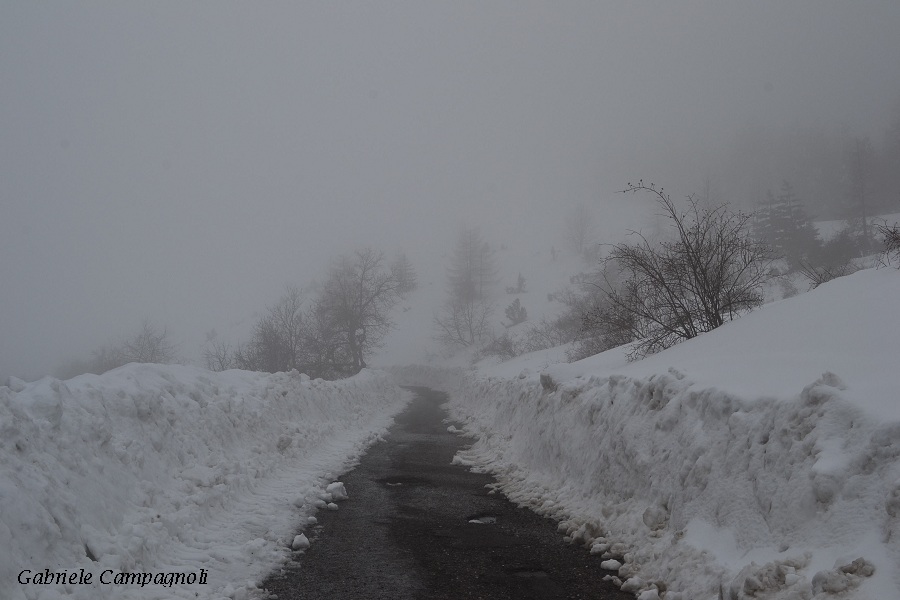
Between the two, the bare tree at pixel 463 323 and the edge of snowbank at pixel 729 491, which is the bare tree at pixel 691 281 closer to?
the edge of snowbank at pixel 729 491

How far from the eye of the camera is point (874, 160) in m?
56.5

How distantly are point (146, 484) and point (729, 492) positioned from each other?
6.43 m

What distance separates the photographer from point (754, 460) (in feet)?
14.5

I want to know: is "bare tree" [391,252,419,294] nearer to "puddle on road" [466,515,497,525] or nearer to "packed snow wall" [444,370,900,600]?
"puddle on road" [466,515,497,525]

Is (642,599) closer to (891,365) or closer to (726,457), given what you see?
(726,457)

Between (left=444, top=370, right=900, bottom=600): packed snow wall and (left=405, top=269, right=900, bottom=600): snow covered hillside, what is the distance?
1 cm

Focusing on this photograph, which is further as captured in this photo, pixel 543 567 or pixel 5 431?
pixel 543 567

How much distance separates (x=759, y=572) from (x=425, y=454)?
372 inches

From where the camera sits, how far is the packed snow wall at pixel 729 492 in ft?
11.1

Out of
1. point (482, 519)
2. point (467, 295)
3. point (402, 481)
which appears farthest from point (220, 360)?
point (467, 295)

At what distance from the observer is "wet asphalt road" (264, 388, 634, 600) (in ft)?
16.1

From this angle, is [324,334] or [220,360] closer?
[220,360]

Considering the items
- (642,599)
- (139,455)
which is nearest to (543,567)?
(642,599)

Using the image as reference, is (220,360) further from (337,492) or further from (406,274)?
(406,274)
